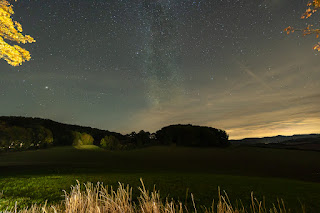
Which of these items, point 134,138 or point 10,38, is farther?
point 134,138

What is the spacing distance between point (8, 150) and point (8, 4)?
6058 centimetres

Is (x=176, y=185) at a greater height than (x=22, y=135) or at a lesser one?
lesser

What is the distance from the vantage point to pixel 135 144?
2494 inches

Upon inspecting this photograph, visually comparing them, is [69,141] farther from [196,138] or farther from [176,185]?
[176,185]

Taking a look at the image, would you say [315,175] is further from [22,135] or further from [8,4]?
[22,135]

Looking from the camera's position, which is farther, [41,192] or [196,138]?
[196,138]

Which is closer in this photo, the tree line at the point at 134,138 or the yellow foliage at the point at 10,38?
the yellow foliage at the point at 10,38

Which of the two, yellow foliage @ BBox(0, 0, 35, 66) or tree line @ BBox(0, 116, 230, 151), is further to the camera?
tree line @ BBox(0, 116, 230, 151)

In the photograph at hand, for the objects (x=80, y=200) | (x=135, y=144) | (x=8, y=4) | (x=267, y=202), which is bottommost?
(x=267, y=202)

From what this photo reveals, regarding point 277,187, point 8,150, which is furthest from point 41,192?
point 8,150

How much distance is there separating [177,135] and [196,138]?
571cm

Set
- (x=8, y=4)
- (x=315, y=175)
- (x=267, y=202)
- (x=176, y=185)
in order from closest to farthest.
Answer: (x=267, y=202) < (x=8, y=4) < (x=176, y=185) < (x=315, y=175)

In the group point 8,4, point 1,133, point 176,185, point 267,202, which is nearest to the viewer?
point 267,202

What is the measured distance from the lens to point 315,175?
23.5 meters
